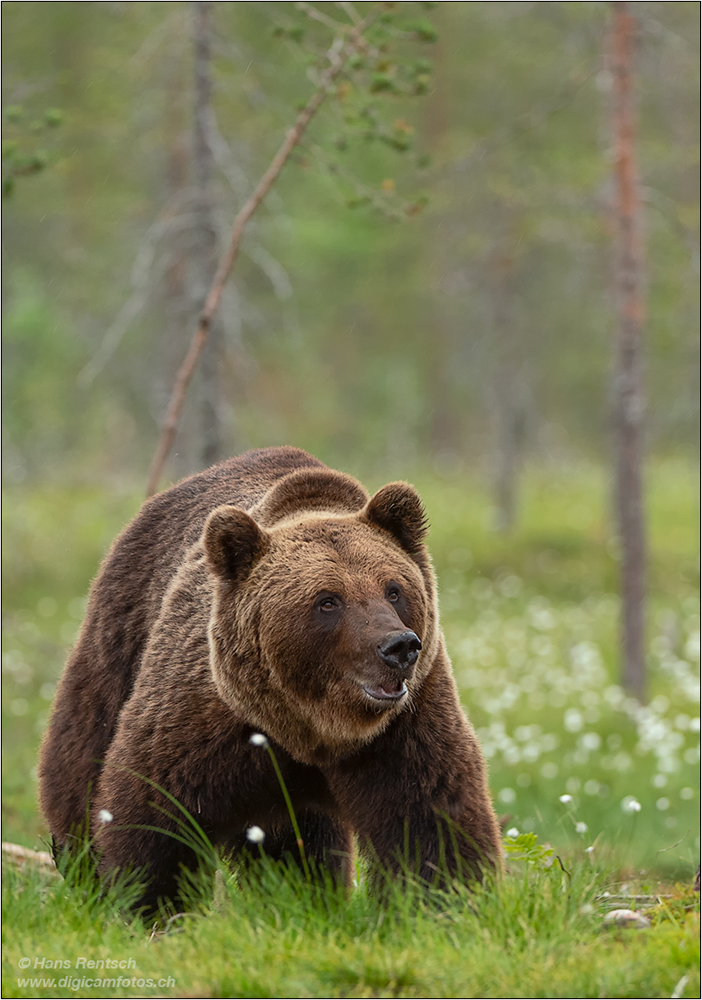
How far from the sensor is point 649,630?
15.6m

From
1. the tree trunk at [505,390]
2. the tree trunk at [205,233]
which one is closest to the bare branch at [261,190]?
the tree trunk at [205,233]

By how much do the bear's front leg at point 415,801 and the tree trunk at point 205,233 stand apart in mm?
5905

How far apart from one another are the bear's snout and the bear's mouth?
2.5 inches

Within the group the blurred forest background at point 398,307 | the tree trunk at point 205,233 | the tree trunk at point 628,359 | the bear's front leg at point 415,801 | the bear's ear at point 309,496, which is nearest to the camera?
the bear's front leg at point 415,801

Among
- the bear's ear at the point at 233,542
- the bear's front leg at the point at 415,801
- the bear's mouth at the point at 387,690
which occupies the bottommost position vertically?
the bear's front leg at the point at 415,801

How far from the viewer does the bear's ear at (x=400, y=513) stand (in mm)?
4199

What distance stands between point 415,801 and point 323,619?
0.75 meters

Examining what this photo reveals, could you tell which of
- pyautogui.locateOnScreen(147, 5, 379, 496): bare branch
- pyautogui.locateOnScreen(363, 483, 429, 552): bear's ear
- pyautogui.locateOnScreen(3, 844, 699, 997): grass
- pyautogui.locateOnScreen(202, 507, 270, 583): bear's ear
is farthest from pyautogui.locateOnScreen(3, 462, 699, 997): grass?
pyautogui.locateOnScreen(147, 5, 379, 496): bare branch

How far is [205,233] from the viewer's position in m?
9.80

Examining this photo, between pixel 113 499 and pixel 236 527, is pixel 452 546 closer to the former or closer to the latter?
pixel 113 499

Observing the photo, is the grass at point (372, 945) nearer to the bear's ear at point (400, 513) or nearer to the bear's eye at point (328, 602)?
the bear's eye at point (328, 602)

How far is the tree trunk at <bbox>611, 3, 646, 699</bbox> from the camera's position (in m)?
11.9

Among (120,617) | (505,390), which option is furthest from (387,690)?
(505,390)

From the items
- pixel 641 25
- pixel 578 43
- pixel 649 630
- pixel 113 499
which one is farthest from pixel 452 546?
pixel 641 25
